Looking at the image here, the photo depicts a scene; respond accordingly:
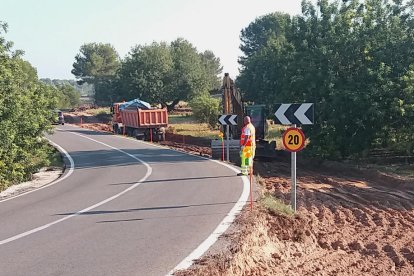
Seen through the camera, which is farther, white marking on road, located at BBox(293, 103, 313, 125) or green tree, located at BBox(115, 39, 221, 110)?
green tree, located at BBox(115, 39, 221, 110)

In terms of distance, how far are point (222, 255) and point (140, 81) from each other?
57.6 meters

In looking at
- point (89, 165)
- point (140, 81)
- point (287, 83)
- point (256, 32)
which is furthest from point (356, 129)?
point (256, 32)

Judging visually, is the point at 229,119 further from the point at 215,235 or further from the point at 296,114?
the point at 215,235

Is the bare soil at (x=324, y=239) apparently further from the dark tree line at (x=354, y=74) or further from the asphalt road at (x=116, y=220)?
the dark tree line at (x=354, y=74)

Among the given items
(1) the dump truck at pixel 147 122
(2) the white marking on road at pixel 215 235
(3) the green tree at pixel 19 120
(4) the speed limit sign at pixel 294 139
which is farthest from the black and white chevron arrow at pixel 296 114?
(1) the dump truck at pixel 147 122

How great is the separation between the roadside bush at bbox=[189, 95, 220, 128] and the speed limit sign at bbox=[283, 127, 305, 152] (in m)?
32.9

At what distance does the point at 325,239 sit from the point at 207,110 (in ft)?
118

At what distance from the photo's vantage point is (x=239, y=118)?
2638 centimetres

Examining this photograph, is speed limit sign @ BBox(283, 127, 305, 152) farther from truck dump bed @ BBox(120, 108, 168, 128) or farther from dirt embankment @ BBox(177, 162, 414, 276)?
truck dump bed @ BBox(120, 108, 168, 128)

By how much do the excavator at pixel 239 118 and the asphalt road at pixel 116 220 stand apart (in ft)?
15.0

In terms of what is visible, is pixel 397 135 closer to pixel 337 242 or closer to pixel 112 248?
pixel 337 242

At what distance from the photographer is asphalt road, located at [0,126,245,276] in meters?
6.80

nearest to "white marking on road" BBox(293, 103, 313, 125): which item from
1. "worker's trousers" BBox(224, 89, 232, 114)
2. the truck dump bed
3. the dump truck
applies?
"worker's trousers" BBox(224, 89, 232, 114)

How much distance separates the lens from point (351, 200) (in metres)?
14.3
